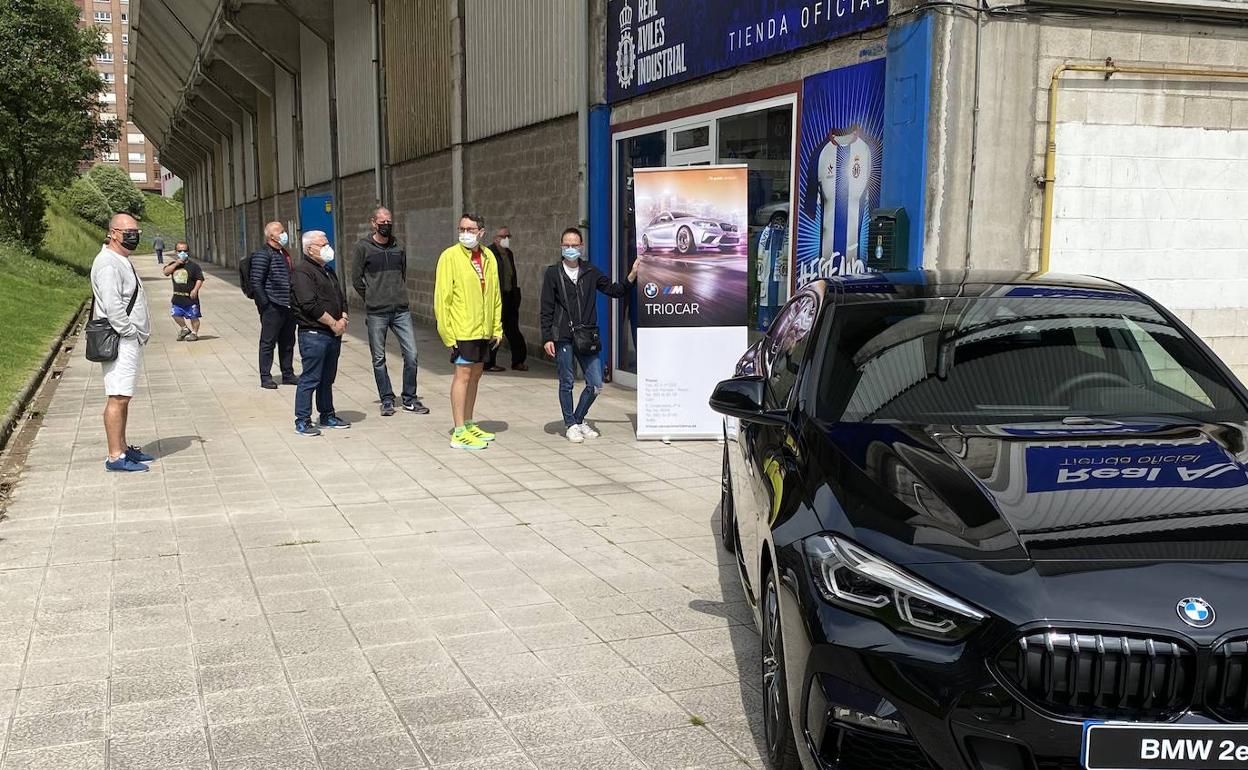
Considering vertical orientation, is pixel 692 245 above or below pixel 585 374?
above

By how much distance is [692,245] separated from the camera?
29.8 feet

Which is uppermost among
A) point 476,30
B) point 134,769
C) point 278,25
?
point 278,25

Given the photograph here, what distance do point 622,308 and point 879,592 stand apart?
416 inches

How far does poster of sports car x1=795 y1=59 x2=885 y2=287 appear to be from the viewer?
8547 millimetres

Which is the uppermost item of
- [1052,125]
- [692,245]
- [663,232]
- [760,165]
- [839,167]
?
[1052,125]

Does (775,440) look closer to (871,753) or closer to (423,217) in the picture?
(871,753)

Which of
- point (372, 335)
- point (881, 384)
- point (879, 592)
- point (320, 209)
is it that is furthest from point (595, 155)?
point (320, 209)

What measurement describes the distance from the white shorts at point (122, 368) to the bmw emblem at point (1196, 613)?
7191 millimetres

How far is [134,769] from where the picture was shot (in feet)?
11.3

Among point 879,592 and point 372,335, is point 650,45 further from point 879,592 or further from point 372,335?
point 879,592

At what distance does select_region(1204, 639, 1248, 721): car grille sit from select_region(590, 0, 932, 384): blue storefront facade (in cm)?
591

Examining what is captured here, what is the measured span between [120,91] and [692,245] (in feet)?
422

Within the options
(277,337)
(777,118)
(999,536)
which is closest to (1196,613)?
(999,536)

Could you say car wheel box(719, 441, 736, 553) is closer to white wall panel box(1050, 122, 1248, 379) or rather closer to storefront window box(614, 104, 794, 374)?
white wall panel box(1050, 122, 1248, 379)
